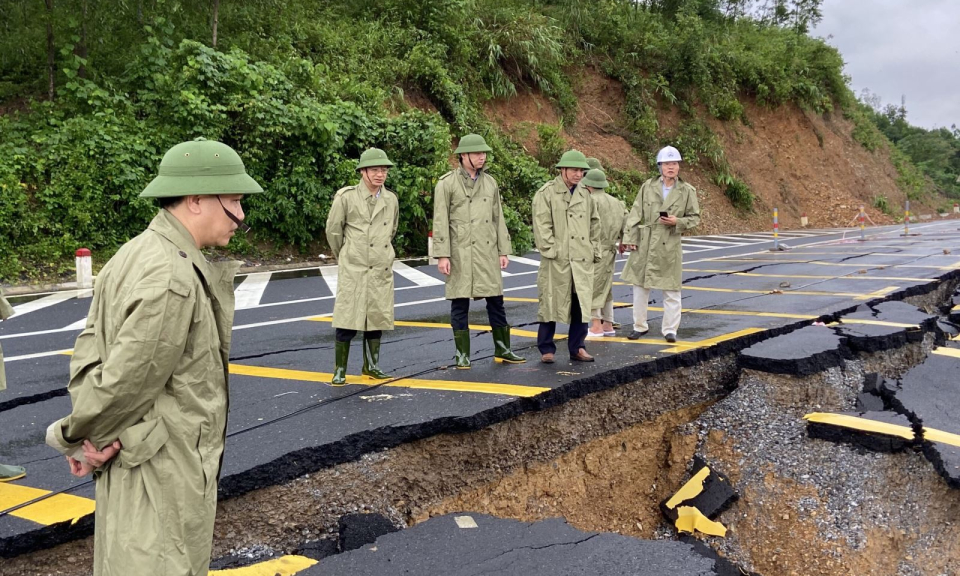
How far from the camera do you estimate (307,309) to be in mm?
9219

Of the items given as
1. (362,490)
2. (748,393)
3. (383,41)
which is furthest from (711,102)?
(362,490)

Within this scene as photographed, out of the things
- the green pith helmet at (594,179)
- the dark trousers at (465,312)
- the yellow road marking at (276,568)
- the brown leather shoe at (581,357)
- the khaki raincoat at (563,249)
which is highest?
the green pith helmet at (594,179)

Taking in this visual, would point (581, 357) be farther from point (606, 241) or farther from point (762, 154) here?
point (762, 154)

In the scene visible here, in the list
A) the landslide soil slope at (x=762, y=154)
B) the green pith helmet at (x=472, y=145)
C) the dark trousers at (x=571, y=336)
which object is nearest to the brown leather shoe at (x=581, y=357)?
the dark trousers at (x=571, y=336)

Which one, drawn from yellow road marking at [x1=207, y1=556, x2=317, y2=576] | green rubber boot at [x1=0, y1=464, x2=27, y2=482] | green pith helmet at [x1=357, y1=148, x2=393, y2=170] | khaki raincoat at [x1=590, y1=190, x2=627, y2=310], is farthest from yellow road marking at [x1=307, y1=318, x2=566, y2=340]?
green rubber boot at [x1=0, y1=464, x2=27, y2=482]

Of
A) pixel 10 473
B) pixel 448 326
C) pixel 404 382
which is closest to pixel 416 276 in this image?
pixel 448 326

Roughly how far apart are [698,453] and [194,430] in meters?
4.57

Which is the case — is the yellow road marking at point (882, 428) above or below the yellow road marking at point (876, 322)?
below

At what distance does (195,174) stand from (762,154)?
29478mm

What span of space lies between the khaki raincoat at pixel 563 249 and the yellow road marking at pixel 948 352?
374cm

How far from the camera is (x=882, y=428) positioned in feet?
17.6

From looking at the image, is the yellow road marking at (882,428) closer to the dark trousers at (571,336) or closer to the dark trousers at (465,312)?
the dark trousers at (571,336)

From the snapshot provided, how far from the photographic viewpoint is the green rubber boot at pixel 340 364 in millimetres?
5730

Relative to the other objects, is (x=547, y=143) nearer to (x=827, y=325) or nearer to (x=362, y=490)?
(x=827, y=325)
